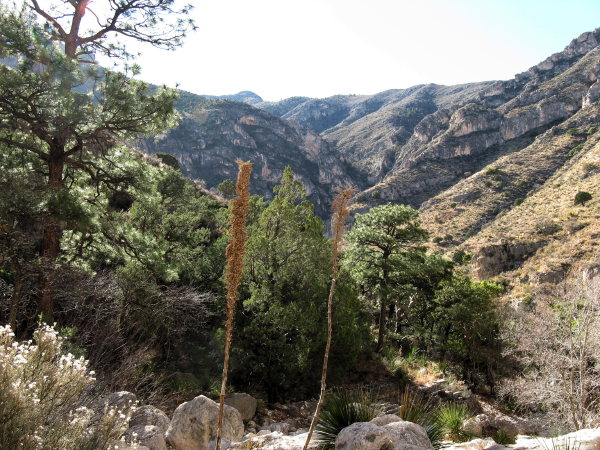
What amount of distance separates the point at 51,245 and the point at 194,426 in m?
4.47

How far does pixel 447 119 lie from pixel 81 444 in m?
113

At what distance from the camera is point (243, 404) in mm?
9352

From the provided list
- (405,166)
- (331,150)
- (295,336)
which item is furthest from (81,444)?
(331,150)

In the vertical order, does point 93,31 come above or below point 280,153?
below

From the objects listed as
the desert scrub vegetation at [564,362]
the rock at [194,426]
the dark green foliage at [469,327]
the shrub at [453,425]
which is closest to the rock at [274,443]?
the rock at [194,426]

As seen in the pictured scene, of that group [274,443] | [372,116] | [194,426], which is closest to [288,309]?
[274,443]

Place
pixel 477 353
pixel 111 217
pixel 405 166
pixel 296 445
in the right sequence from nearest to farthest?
1. pixel 296 445
2. pixel 111 217
3. pixel 477 353
4. pixel 405 166

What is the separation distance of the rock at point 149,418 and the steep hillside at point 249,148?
325 ft

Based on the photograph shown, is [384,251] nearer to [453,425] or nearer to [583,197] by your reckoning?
[453,425]

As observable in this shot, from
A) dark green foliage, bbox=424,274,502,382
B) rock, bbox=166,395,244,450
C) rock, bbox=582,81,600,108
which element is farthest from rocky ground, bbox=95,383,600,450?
rock, bbox=582,81,600,108

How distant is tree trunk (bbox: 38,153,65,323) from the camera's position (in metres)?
6.94

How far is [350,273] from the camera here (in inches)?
668

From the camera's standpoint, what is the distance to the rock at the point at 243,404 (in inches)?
363

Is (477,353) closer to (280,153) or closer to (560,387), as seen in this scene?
(560,387)
